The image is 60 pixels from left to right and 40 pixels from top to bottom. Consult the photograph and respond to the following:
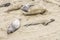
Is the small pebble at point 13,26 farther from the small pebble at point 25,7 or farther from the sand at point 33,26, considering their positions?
the small pebble at point 25,7

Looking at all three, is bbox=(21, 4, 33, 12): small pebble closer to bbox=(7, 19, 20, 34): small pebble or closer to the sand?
the sand

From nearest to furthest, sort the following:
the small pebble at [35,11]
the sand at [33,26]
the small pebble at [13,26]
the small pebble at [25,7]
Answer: the sand at [33,26] → the small pebble at [13,26] → the small pebble at [35,11] → the small pebble at [25,7]

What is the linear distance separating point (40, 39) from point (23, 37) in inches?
10.5

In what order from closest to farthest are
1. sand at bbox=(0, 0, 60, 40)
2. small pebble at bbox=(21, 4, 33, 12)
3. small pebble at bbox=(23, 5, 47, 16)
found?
sand at bbox=(0, 0, 60, 40), small pebble at bbox=(23, 5, 47, 16), small pebble at bbox=(21, 4, 33, 12)

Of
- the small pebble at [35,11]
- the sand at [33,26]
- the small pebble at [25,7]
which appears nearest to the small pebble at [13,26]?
the sand at [33,26]

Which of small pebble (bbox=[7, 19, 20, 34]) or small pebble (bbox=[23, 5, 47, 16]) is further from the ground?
small pebble (bbox=[23, 5, 47, 16])

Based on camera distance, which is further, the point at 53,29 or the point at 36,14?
the point at 36,14

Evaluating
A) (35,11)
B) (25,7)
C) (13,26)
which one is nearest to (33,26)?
(13,26)

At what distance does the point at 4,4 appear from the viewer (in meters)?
4.07

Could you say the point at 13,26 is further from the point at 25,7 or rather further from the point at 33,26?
the point at 25,7

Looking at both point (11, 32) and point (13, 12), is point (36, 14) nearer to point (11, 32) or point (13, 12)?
point (13, 12)

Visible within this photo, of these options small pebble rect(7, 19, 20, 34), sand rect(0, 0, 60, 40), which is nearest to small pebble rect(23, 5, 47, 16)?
sand rect(0, 0, 60, 40)

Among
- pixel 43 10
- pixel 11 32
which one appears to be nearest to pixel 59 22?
pixel 43 10

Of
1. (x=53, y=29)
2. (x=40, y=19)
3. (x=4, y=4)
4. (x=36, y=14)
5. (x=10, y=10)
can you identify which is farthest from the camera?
(x=4, y=4)
